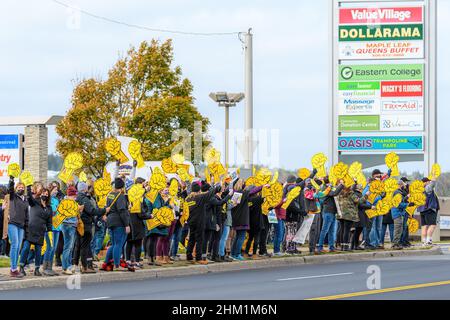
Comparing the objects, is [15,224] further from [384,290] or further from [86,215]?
[384,290]

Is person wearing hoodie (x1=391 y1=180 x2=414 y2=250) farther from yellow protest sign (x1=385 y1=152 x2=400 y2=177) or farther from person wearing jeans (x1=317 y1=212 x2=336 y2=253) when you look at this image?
person wearing jeans (x1=317 y1=212 x2=336 y2=253)

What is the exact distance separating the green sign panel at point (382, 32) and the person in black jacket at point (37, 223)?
59.6 ft

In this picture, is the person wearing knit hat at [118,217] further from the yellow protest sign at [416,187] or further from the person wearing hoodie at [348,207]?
the yellow protest sign at [416,187]

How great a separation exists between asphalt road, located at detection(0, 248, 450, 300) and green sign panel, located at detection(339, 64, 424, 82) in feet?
46.0

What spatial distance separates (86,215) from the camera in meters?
19.5

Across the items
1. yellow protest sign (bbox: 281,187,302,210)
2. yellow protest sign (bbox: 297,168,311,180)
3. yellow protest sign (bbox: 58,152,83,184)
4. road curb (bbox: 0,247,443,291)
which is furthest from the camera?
yellow protest sign (bbox: 297,168,311,180)

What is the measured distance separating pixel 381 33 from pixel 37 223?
62.7ft

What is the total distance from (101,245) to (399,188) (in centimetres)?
861

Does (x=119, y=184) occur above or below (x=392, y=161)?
below

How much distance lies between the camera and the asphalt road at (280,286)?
15812mm

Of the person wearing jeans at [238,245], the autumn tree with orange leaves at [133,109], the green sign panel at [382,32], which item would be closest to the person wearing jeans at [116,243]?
the person wearing jeans at [238,245]

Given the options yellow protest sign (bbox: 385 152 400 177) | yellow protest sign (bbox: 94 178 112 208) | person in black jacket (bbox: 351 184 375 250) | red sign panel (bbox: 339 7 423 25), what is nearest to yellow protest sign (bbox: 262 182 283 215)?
person in black jacket (bbox: 351 184 375 250)

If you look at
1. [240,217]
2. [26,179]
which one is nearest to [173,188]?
[240,217]

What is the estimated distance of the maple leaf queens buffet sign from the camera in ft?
116
